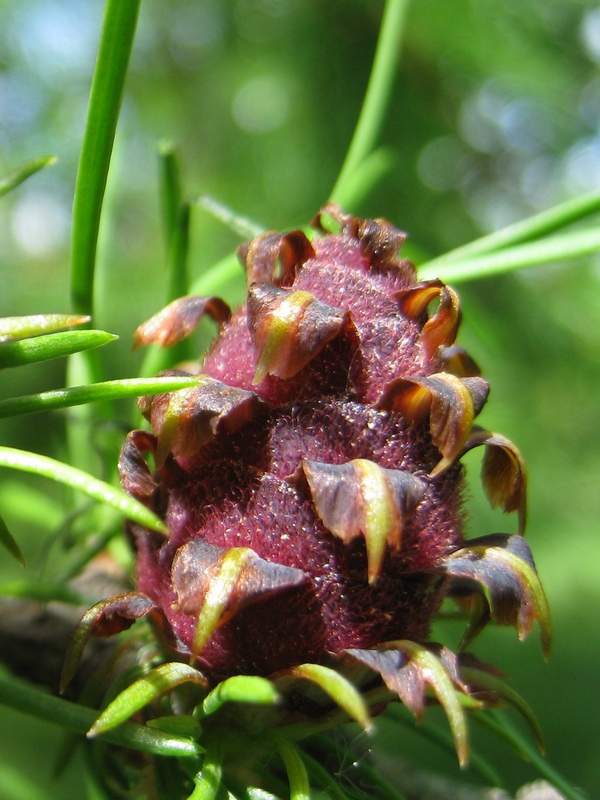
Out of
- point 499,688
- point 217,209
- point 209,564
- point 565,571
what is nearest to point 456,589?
point 499,688

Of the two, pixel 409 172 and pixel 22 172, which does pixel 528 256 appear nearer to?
pixel 22 172

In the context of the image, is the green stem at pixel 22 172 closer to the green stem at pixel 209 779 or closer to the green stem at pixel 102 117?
the green stem at pixel 102 117

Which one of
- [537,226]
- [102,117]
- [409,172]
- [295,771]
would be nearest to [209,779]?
[295,771]

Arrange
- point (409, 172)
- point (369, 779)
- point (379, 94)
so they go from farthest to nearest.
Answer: point (409, 172), point (379, 94), point (369, 779)

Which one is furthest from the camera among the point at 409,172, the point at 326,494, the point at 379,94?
the point at 409,172

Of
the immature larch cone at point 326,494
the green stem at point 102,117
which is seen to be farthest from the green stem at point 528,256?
the green stem at point 102,117

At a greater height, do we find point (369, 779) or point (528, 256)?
point (528, 256)

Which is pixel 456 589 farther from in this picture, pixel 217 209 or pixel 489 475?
pixel 217 209
